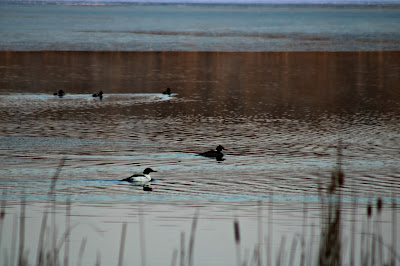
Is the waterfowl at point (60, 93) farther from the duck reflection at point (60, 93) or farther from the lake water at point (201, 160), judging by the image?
the lake water at point (201, 160)

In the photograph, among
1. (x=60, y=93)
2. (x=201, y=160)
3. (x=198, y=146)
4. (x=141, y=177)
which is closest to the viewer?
(x=141, y=177)

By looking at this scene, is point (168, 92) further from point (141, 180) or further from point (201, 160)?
point (141, 180)

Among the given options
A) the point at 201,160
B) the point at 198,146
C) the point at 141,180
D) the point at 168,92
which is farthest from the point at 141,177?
the point at 168,92

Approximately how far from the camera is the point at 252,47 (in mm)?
46406

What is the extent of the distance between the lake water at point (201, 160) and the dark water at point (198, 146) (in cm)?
4

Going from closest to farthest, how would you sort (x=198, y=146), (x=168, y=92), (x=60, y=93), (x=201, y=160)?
(x=201, y=160) → (x=198, y=146) → (x=60, y=93) → (x=168, y=92)

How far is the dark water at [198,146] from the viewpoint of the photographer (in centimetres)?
1006

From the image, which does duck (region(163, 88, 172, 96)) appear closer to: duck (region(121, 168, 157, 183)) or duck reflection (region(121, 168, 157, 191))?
duck (region(121, 168, 157, 183))

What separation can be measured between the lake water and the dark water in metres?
0.04

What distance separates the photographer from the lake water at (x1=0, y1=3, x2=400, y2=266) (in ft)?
28.9

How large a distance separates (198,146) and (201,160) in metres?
1.77

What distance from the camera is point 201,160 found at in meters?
14.7

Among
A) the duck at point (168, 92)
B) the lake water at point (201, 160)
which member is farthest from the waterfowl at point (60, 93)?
the duck at point (168, 92)

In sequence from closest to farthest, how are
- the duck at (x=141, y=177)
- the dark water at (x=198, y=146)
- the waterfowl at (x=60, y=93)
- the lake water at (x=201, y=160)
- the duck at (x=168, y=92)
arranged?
the lake water at (x=201, y=160) < the dark water at (x=198, y=146) < the duck at (x=141, y=177) < the waterfowl at (x=60, y=93) < the duck at (x=168, y=92)
